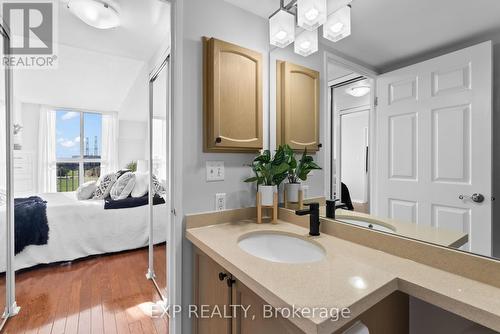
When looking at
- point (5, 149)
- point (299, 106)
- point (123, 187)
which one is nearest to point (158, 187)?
point (123, 187)

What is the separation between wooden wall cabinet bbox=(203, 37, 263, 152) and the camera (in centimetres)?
132

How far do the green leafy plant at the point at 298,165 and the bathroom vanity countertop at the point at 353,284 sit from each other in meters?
0.51

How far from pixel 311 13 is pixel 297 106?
0.50m

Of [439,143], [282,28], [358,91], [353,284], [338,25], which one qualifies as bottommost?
[353,284]

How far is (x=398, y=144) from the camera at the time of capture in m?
0.98

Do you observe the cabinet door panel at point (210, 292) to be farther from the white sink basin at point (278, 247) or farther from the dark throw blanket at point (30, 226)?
the dark throw blanket at point (30, 226)

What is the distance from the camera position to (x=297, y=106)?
1.51m

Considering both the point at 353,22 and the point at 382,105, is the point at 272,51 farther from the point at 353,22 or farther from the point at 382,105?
the point at 382,105

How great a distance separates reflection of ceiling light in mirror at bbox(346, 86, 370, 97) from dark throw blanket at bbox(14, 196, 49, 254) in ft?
10.2

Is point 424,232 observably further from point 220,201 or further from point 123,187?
point 123,187

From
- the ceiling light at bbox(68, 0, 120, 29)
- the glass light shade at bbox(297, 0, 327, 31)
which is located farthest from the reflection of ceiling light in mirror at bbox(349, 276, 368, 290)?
the ceiling light at bbox(68, 0, 120, 29)

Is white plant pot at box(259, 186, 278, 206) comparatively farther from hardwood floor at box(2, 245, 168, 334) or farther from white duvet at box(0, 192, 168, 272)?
white duvet at box(0, 192, 168, 272)

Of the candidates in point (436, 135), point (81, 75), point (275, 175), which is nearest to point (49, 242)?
point (81, 75)
